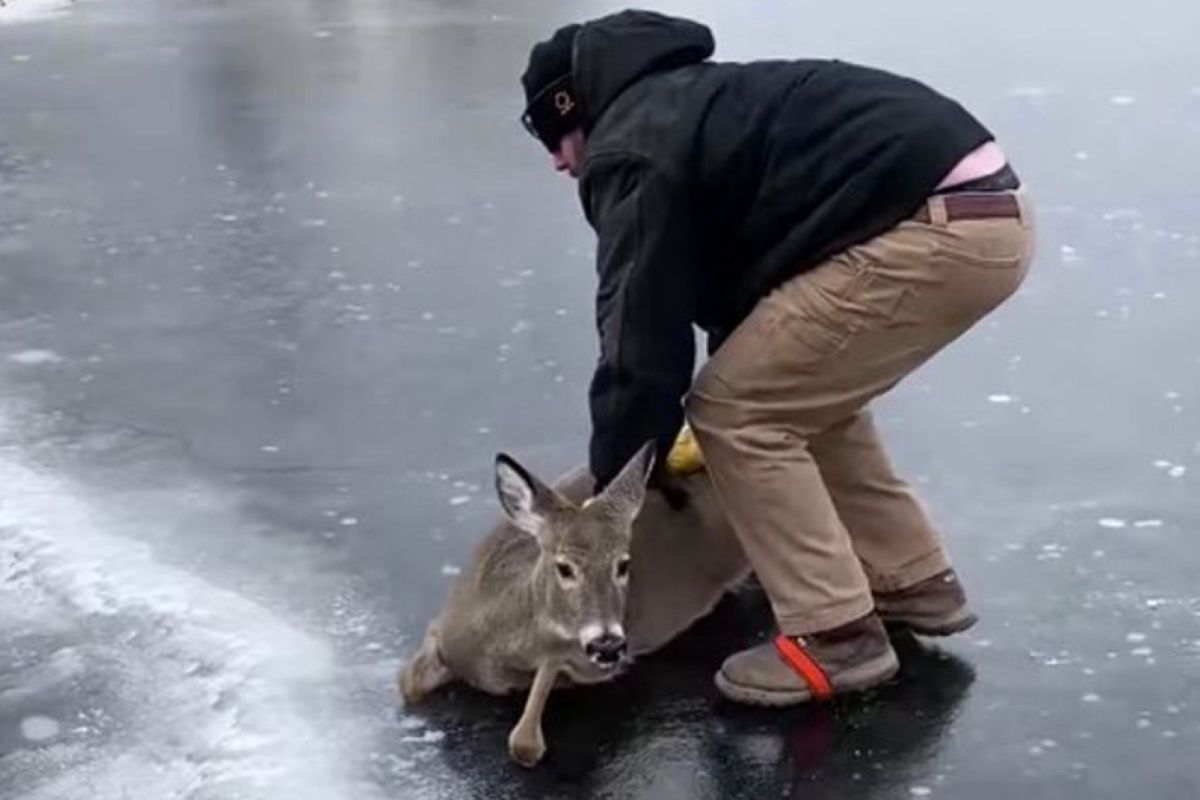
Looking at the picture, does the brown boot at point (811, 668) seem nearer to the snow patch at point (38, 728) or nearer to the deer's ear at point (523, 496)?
the deer's ear at point (523, 496)

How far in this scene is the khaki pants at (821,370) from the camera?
502cm

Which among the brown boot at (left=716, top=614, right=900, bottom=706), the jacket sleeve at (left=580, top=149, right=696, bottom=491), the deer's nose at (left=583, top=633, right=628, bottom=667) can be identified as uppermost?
the jacket sleeve at (left=580, top=149, right=696, bottom=491)

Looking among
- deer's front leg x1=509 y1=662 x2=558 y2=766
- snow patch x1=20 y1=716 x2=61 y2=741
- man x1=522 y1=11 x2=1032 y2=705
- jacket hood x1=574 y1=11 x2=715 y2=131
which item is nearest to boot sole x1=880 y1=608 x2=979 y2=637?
man x1=522 y1=11 x2=1032 y2=705

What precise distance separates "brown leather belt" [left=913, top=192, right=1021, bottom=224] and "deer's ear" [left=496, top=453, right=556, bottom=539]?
1.03 meters

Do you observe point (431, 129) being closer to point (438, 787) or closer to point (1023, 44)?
point (1023, 44)

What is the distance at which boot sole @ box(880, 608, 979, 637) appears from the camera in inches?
216

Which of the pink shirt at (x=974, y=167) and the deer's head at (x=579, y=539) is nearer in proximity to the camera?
the deer's head at (x=579, y=539)

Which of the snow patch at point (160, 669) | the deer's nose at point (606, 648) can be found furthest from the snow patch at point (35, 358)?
the deer's nose at point (606, 648)

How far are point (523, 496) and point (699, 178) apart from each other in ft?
2.63

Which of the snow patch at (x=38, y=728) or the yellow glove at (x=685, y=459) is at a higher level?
the yellow glove at (x=685, y=459)

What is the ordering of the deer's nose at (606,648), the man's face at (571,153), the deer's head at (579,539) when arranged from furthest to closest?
the man's face at (571,153) → the deer's head at (579,539) → the deer's nose at (606,648)

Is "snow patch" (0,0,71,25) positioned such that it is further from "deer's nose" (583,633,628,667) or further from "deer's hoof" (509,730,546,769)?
"deer's nose" (583,633,628,667)

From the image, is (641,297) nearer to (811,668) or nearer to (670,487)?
(670,487)

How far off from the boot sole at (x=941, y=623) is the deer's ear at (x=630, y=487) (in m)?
0.89
